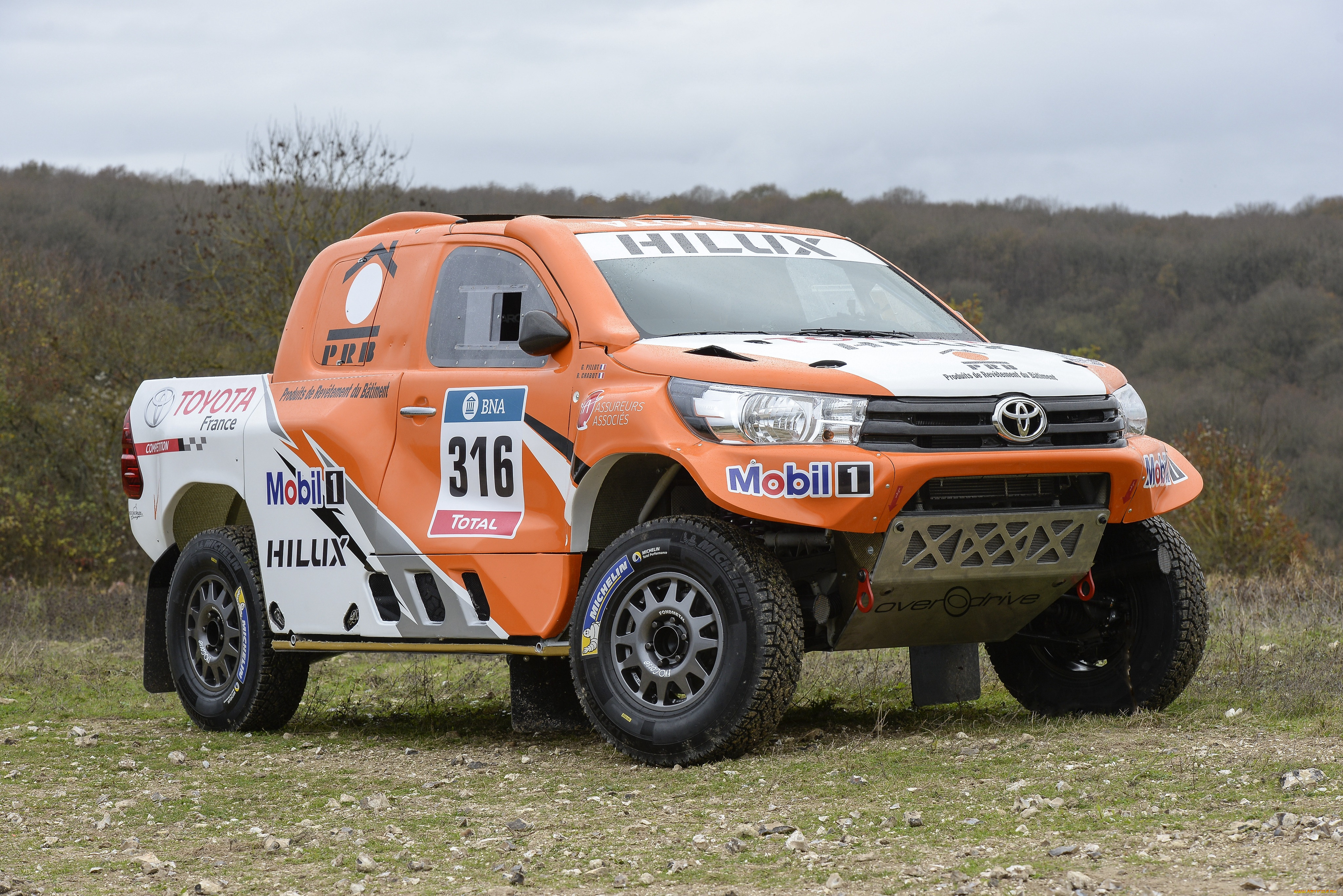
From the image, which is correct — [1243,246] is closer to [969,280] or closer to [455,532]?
[969,280]

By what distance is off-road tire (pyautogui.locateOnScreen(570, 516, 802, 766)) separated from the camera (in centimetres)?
568

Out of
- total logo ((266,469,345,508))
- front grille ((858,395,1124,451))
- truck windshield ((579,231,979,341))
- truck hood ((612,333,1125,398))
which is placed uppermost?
truck windshield ((579,231,979,341))

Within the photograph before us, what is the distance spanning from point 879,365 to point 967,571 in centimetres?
83

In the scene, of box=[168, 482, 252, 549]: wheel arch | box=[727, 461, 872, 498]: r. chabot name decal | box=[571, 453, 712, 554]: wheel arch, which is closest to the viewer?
box=[727, 461, 872, 498]: r. chabot name decal

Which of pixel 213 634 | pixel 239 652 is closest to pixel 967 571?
pixel 239 652

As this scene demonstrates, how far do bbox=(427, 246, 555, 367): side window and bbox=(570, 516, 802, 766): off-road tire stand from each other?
103 cm

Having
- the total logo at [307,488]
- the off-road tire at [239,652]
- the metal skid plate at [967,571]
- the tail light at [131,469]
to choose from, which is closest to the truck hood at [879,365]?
the metal skid plate at [967,571]

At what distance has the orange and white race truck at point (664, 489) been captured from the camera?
18.6ft

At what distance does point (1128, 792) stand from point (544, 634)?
8.10 ft

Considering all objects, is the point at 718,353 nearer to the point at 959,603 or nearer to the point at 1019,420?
the point at 1019,420

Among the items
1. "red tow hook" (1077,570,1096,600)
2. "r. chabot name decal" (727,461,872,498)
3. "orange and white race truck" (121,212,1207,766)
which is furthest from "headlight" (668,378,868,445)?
"red tow hook" (1077,570,1096,600)

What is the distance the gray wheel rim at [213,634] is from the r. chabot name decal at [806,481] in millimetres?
3452

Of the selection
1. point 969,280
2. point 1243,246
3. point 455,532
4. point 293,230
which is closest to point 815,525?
point 455,532

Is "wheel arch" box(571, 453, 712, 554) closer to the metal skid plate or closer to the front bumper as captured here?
the front bumper
